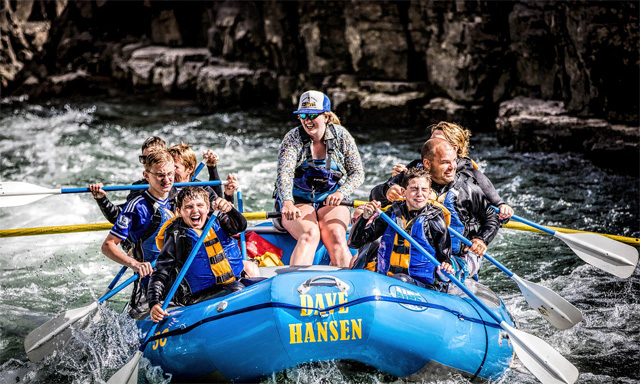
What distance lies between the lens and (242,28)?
1396 cm

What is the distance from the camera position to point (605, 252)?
4.56 meters

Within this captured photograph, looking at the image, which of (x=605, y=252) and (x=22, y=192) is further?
(x=22, y=192)

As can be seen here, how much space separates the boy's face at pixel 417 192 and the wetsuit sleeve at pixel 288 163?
107 centimetres

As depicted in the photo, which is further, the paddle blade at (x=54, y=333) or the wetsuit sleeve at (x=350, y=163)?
the wetsuit sleeve at (x=350, y=163)

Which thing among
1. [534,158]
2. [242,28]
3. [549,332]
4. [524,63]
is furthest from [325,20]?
[549,332]

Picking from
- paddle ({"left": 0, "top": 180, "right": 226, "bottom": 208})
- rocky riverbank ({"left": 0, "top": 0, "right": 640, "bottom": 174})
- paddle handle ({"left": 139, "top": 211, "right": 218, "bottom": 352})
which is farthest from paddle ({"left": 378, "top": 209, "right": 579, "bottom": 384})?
rocky riverbank ({"left": 0, "top": 0, "right": 640, "bottom": 174})

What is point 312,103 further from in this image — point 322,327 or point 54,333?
point 54,333

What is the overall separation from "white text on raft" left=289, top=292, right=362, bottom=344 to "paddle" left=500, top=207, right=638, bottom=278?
1.80 m

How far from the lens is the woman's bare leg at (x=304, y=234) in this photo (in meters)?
4.62

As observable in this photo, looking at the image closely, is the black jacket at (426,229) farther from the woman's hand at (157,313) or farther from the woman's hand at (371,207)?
the woman's hand at (157,313)

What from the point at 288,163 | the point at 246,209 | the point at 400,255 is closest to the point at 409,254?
the point at 400,255

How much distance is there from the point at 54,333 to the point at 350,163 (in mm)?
2250

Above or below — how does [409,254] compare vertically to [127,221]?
below

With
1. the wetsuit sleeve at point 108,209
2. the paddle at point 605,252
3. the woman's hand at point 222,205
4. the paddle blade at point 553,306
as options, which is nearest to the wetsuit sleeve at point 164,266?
the woman's hand at point 222,205
